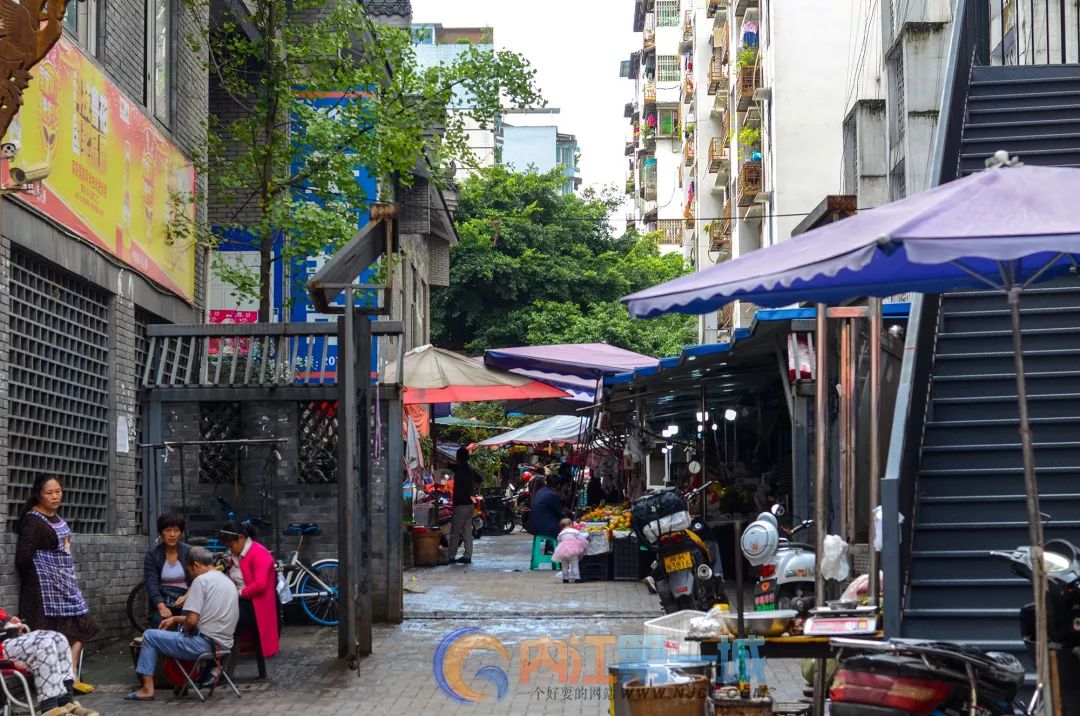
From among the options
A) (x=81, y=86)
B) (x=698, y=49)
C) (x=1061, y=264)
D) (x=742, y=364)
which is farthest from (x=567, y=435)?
(x=698, y=49)

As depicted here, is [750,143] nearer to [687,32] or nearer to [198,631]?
[687,32]

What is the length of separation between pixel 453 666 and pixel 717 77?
40.8m

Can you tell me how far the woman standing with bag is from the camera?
1026cm

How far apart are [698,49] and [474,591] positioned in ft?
142

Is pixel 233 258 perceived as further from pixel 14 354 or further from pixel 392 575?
pixel 14 354

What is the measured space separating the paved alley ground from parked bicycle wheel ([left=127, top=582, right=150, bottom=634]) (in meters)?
0.27

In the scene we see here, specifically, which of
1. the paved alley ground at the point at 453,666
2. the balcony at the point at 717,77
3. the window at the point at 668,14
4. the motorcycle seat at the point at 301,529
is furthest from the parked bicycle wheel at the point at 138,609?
the window at the point at 668,14

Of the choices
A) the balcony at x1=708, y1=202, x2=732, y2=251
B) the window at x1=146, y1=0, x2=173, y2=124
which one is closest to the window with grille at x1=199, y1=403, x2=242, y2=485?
the window at x1=146, y1=0, x2=173, y2=124

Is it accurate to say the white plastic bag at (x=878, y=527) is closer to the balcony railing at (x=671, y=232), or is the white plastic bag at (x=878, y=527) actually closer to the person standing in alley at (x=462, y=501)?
the person standing in alley at (x=462, y=501)

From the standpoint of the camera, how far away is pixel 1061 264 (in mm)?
7496

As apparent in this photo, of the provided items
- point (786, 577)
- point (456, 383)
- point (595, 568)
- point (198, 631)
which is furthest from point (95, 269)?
point (595, 568)

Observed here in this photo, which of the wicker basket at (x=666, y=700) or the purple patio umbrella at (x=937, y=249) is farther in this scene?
the wicker basket at (x=666, y=700)

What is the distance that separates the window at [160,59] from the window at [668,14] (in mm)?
67518

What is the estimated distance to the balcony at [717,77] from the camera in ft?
161
